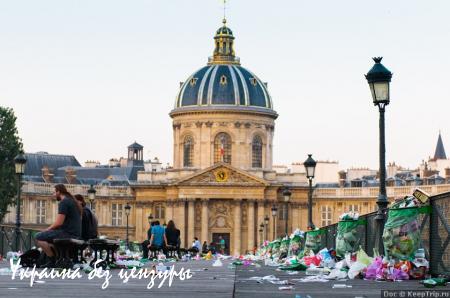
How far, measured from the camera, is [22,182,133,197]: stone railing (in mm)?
128038

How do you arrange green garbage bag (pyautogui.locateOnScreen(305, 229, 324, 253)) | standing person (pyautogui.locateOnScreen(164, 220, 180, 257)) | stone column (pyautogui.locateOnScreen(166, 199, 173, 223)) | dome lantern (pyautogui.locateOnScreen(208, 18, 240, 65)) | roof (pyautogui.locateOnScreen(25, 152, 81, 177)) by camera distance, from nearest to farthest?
1. green garbage bag (pyautogui.locateOnScreen(305, 229, 324, 253))
2. standing person (pyautogui.locateOnScreen(164, 220, 180, 257))
3. stone column (pyautogui.locateOnScreen(166, 199, 173, 223))
4. dome lantern (pyautogui.locateOnScreen(208, 18, 240, 65))
5. roof (pyautogui.locateOnScreen(25, 152, 81, 177))

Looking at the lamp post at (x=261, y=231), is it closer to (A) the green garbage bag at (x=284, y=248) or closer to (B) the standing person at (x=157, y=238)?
(A) the green garbage bag at (x=284, y=248)

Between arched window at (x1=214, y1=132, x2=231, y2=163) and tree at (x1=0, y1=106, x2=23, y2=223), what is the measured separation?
151ft

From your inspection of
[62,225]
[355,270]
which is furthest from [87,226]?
[355,270]

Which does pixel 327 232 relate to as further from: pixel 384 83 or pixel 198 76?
pixel 198 76

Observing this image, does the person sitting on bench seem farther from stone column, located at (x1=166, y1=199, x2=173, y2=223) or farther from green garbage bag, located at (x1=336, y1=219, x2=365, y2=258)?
stone column, located at (x1=166, y1=199, x2=173, y2=223)

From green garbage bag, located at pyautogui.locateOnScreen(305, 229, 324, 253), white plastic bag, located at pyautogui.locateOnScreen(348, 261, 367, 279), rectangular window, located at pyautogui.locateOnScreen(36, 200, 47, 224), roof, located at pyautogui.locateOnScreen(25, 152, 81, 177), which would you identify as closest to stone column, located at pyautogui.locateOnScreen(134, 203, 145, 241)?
rectangular window, located at pyautogui.locateOnScreen(36, 200, 47, 224)

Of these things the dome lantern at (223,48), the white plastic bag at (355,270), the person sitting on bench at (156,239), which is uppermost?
the dome lantern at (223,48)

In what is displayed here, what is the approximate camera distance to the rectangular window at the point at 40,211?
129375 mm

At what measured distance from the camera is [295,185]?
430ft

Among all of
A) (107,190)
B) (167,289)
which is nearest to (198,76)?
(107,190)

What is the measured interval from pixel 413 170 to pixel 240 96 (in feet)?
94.9

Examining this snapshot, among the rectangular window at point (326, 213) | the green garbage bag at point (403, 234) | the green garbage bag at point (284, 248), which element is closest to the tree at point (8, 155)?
the green garbage bag at point (284, 248)

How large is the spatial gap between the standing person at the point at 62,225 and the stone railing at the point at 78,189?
102000 mm
